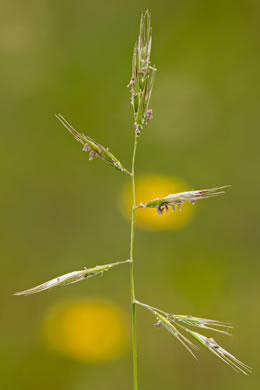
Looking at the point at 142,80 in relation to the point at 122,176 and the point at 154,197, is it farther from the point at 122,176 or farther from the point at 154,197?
the point at 122,176

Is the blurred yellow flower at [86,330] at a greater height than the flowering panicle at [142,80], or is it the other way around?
the flowering panicle at [142,80]

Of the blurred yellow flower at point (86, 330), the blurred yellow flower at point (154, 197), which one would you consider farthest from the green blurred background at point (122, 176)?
the blurred yellow flower at point (154, 197)

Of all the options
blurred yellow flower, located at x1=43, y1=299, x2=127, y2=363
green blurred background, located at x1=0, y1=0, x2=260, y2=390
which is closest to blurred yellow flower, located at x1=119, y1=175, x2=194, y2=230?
green blurred background, located at x1=0, y1=0, x2=260, y2=390

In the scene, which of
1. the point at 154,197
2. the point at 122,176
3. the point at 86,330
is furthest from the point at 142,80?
the point at 122,176

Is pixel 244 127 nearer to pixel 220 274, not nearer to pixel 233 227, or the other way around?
pixel 233 227

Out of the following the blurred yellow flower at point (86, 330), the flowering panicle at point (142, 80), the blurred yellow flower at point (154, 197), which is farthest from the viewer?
the blurred yellow flower at point (154, 197)

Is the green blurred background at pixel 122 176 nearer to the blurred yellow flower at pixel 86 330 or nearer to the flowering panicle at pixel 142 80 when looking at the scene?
the blurred yellow flower at pixel 86 330
